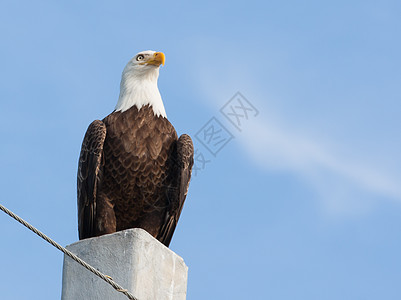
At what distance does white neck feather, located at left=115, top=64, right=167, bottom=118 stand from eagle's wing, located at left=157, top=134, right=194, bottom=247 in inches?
20.1

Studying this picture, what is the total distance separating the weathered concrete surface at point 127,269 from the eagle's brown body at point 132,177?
5.13 ft

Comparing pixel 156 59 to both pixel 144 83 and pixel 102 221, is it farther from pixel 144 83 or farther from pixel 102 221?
pixel 102 221

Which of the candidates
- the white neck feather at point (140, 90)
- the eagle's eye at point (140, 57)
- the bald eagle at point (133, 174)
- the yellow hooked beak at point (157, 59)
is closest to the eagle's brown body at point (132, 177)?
the bald eagle at point (133, 174)

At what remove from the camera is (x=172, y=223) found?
7.50 meters

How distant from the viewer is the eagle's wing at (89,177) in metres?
7.25

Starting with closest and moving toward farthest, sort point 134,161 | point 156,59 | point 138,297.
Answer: point 138,297 → point 134,161 → point 156,59

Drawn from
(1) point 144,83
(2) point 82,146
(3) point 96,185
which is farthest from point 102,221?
(1) point 144,83

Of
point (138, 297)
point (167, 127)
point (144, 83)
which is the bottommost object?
point (138, 297)

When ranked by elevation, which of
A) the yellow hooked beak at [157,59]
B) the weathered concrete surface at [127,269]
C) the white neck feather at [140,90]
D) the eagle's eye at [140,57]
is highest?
the eagle's eye at [140,57]

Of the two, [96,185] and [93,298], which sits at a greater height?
[96,185]

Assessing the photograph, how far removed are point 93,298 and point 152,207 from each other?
6.84 feet

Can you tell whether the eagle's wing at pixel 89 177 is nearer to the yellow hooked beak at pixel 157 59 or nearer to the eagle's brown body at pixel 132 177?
the eagle's brown body at pixel 132 177

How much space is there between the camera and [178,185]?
7387 mm

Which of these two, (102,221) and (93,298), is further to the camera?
(102,221)
